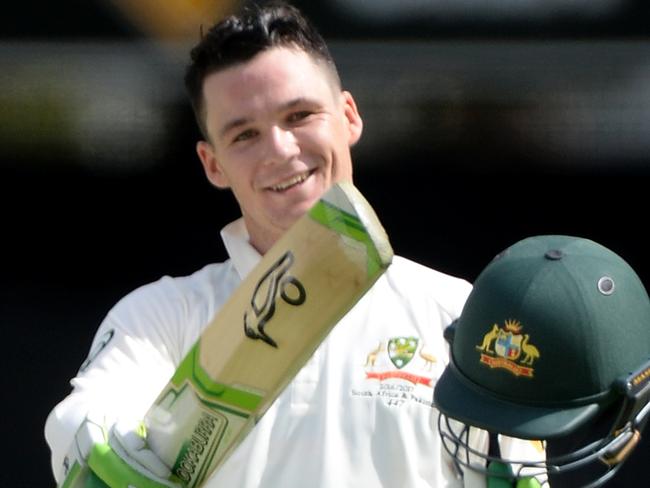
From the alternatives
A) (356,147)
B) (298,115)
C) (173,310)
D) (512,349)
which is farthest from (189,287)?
(356,147)

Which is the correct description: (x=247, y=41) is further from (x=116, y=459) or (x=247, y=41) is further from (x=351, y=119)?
(x=116, y=459)

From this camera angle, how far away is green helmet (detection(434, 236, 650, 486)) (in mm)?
1771

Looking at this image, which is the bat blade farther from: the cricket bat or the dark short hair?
the dark short hair

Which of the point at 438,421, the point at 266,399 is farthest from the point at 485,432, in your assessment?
the point at 266,399

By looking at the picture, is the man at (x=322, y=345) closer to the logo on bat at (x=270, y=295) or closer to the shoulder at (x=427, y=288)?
the shoulder at (x=427, y=288)

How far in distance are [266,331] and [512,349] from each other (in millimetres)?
324

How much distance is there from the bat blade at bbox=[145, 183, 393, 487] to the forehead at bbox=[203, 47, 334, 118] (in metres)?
0.29

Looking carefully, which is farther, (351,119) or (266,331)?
(351,119)

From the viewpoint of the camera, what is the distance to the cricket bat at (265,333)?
71.2 inches

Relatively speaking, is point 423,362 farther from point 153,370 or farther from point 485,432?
point 153,370

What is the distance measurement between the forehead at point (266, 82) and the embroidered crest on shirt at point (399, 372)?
38cm

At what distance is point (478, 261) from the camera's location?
354cm

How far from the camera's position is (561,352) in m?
1.77

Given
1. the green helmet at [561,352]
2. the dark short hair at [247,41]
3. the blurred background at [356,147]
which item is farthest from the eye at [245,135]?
the blurred background at [356,147]
